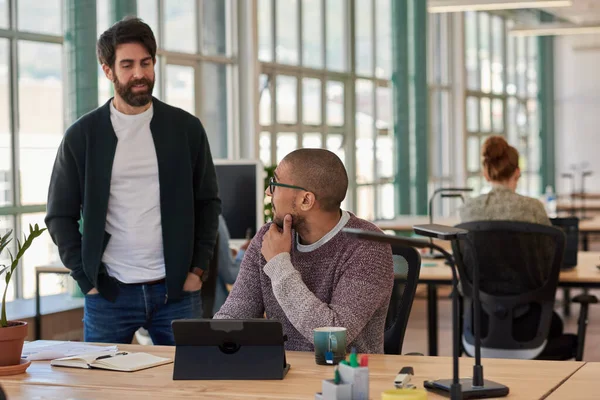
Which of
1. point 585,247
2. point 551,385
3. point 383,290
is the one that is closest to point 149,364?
point 383,290

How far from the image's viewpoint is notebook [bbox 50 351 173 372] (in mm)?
2277

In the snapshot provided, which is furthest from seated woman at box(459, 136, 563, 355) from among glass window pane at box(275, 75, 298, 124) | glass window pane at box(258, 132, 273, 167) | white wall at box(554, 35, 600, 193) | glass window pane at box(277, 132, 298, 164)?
white wall at box(554, 35, 600, 193)

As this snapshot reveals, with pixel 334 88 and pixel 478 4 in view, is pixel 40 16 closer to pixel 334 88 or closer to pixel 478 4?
pixel 478 4

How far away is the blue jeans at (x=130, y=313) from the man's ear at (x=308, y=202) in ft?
2.47

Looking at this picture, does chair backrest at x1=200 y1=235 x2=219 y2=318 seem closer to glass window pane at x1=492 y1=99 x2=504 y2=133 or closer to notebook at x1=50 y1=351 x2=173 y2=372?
notebook at x1=50 y1=351 x2=173 y2=372

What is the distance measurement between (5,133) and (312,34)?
4.30 metres

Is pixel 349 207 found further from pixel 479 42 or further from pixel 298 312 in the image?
pixel 298 312

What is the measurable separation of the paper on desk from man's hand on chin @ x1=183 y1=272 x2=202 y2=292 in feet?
1.63

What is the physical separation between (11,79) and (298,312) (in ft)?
12.4

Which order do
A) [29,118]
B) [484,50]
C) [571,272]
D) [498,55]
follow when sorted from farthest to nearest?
[498,55], [484,50], [29,118], [571,272]

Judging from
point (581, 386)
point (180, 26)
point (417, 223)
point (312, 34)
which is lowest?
point (581, 386)

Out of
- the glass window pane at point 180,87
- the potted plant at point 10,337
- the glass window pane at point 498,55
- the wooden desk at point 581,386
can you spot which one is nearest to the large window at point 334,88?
the glass window pane at point 180,87

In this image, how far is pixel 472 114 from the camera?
1354cm

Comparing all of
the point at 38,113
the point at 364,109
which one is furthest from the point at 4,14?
the point at 364,109
